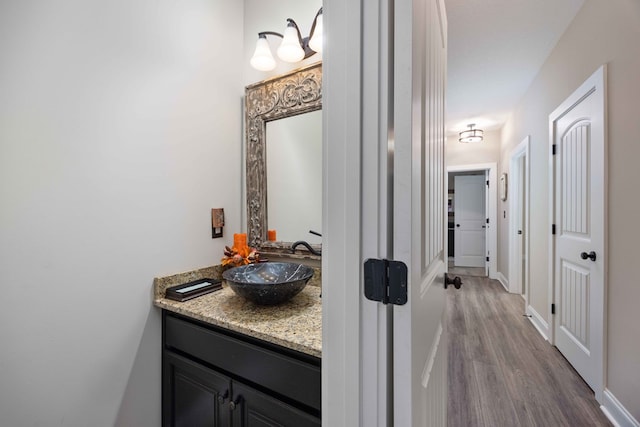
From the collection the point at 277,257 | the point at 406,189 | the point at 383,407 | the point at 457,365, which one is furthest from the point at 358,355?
the point at 457,365

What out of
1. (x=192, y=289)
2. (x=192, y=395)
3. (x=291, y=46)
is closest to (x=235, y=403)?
(x=192, y=395)

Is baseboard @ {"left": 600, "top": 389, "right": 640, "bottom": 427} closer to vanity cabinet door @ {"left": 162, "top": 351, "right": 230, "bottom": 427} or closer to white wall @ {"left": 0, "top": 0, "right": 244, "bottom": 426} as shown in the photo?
vanity cabinet door @ {"left": 162, "top": 351, "right": 230, "bottom": 427}

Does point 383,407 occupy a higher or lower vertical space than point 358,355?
lower

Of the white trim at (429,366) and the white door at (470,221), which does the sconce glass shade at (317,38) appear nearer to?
the white trim at (429,366)

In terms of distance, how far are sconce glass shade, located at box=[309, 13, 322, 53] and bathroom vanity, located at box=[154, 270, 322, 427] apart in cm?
127

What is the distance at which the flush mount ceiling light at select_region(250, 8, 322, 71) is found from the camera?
145 cm

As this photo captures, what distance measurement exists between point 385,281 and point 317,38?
4.53 ft

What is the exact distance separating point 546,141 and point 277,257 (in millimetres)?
2856

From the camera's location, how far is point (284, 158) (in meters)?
1.64

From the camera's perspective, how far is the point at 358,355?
59cm

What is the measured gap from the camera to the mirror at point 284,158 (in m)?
1.53

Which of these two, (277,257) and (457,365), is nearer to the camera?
(277,257)

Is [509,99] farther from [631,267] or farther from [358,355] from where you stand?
[358,355]

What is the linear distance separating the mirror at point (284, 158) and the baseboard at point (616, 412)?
75.0 inches
